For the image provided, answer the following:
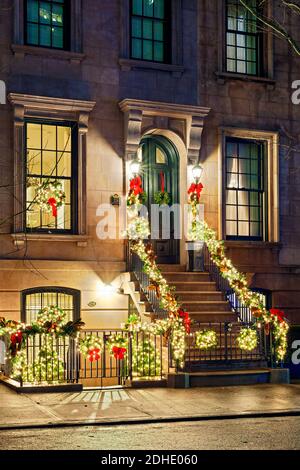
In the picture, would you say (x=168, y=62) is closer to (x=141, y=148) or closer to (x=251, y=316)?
(x=141, y=148)

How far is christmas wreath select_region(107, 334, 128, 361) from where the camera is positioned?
17797 mm

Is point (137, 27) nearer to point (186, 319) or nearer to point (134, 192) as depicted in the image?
point (134, 192)

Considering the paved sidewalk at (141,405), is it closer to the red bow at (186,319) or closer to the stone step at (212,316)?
the red bow at (186,319)

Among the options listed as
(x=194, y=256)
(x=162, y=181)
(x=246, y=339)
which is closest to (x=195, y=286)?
(x=194, y=256)

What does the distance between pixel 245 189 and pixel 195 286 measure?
351cm

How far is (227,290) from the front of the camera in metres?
21.3

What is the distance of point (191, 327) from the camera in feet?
62.3

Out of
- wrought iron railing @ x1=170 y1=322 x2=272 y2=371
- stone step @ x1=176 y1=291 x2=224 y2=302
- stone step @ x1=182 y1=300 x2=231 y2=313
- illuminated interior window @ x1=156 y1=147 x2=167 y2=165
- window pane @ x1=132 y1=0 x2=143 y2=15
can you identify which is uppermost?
window pane @ x1=132 y1=0 x2=143 y2=15

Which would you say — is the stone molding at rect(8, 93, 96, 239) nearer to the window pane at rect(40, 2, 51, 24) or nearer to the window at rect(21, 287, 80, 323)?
the window at rect(21, 287, 80, 323)

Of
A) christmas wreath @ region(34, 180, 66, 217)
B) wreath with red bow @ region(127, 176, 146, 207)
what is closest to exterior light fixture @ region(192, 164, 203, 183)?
wreath with red bow @ region(127, 176, 146, 207)

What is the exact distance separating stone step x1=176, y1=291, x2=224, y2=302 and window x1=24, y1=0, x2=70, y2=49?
6.50 meters

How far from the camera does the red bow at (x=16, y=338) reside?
17016 mm

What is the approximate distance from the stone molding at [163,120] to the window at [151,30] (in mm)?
1391
